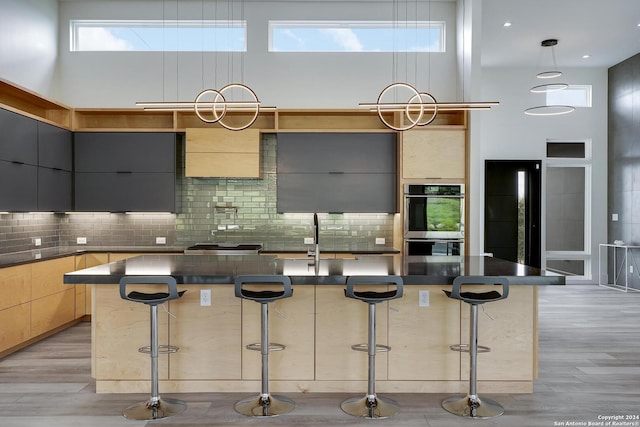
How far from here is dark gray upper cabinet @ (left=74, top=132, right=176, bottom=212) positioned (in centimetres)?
635

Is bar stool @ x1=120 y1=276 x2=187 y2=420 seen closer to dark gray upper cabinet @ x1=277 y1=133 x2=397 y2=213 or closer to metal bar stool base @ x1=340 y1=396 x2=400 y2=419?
metal bar stool base @ x1=340 y1=396 x2=400 y2=419

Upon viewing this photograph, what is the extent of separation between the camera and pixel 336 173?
649cm

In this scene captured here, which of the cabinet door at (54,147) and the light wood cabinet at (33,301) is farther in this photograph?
the cabinet door at (54,147)

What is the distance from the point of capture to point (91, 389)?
371 centimetres

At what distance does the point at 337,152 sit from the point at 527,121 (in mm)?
4280

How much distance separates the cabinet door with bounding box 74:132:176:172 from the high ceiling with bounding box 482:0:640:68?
471 cm

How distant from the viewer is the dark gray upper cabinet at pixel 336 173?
646 cm

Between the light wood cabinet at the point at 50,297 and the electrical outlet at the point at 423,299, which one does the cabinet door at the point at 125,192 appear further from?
the electrical outlet at the point at 423,299

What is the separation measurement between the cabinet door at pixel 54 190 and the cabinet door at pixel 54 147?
0.09 m

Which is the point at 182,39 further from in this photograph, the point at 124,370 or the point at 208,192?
the point at 124,370

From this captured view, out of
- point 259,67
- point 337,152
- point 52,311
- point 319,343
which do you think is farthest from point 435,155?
point 52,311

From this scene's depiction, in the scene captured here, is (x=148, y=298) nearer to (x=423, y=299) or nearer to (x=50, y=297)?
(x=423, y=299)

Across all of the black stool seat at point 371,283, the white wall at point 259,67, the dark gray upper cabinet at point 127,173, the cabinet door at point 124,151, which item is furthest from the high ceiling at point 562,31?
the black stool seat at point 371,283

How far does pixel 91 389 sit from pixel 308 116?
4473mm
